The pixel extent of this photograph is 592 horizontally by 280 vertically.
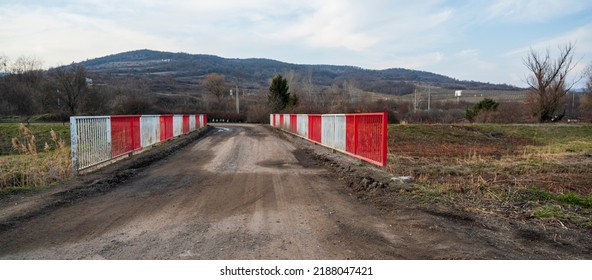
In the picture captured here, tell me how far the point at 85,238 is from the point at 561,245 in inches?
217

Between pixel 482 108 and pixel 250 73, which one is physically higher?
→ pixel 250 73

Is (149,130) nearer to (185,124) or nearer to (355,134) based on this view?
(355,134)

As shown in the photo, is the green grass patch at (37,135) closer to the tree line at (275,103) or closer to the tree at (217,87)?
the tree line at (275,103)

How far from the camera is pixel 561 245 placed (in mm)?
4375

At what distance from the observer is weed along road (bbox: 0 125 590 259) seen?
425 cm

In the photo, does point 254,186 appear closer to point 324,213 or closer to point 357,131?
point 324,213

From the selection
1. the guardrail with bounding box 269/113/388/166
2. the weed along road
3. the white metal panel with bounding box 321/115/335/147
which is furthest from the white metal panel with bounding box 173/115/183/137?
the weed along road

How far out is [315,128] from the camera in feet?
57.9

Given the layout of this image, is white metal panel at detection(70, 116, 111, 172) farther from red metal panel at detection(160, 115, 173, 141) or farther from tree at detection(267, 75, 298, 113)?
tree at detection(267, 75, 298, 113)

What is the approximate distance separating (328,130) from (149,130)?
719 cm

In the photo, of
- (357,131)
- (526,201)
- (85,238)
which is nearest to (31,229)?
(85,238)

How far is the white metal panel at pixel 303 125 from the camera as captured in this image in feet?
66.3

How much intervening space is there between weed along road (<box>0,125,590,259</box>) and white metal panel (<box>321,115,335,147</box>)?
571 centimetres

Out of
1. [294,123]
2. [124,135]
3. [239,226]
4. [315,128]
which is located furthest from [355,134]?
[294,123]
